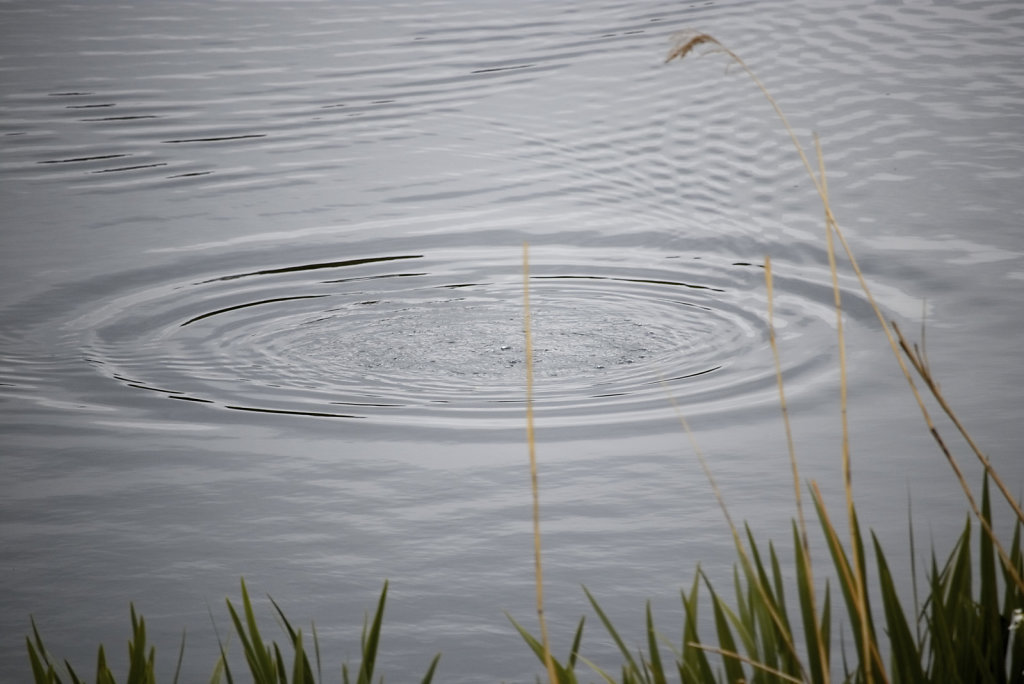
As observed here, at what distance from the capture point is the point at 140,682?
282cm

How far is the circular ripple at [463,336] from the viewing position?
21.2ft

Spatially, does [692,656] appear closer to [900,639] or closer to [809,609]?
[809,609]

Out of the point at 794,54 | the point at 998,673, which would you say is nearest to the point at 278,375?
the point at 998,673

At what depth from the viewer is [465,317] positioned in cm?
769

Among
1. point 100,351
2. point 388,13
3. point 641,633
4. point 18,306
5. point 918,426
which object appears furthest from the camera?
point 388,13

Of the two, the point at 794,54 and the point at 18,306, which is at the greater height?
the point at 794,54

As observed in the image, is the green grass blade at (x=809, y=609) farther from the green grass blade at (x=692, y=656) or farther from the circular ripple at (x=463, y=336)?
the circular ripple at (x=463, y=336)

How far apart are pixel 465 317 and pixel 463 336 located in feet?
1.13

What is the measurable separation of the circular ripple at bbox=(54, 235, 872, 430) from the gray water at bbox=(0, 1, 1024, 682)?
0.03 metres

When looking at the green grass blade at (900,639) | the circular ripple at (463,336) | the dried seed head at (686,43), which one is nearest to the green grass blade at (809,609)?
the green grass blade at (900,639)

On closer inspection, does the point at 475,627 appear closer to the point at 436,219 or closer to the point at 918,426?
the point at 918,426

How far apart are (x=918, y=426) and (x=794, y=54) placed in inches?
331

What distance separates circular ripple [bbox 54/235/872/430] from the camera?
646cm

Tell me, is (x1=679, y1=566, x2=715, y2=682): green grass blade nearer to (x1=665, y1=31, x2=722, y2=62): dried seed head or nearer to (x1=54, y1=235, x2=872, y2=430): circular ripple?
(x1=665, y1=31, x2=722, y2=62): dried seed head
